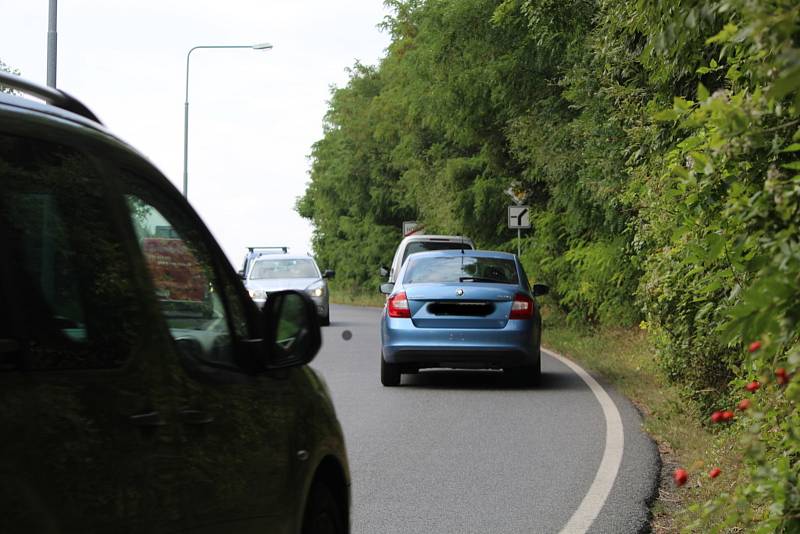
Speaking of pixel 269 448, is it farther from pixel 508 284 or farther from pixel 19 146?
pixel 508 284

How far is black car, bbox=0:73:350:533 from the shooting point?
107 inches

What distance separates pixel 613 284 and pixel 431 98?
375 inches

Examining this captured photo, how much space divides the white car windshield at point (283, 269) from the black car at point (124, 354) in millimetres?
25881

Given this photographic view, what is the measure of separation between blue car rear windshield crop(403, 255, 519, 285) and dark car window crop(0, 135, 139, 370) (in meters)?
12.4

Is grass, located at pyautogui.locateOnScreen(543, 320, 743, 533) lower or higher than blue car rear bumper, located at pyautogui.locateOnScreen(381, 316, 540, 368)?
lower

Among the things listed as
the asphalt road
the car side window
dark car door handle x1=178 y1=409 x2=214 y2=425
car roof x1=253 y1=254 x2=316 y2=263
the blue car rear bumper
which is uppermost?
the car side window

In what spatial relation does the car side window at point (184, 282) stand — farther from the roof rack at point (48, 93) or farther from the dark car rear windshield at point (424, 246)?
the dark car rear windshield at point (424, 246)

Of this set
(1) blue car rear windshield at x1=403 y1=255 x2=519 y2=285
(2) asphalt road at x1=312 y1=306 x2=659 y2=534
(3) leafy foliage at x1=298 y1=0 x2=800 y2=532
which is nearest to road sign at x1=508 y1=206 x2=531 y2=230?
(3) leafy foliage at x1=298 y1=0 x2=800 y2=532

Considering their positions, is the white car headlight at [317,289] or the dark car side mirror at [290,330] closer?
the dark car side mirror at [290,330]

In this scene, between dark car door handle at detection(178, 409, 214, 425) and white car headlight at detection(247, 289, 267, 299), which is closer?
dark car door handle at detection(178, 409, 214, 425)

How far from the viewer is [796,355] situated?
301 cm

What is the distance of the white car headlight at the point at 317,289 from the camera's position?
29.6 metres

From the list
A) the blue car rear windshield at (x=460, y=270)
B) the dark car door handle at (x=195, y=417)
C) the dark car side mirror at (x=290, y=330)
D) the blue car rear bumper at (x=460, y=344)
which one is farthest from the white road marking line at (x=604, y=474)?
the dark car door handle at (x=195, y=417)

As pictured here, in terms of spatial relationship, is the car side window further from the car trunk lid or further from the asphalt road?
the car trunk lid
